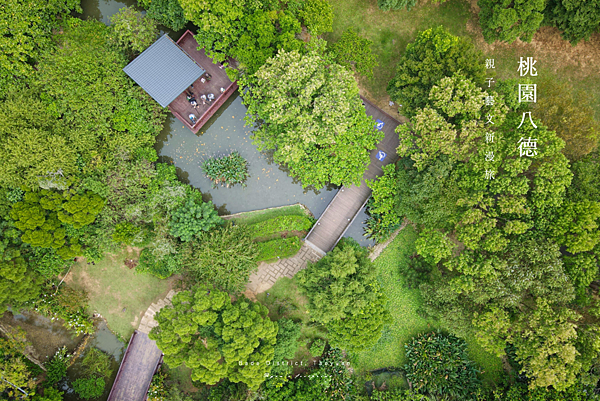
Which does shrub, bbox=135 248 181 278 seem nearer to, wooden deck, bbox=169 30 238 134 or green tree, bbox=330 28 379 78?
wooden deck, bbox=169 30 238 134

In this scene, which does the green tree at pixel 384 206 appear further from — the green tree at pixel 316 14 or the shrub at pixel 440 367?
the green tree at pixel 316 14

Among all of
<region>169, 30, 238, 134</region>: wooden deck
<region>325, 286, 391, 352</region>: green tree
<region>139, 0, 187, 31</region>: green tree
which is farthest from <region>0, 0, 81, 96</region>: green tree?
<region>325, 286, 391, 352</region>: green tree

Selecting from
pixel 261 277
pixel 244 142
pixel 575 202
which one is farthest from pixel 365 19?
pixel 261 277

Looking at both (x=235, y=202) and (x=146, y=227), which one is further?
(x=235, y=202)

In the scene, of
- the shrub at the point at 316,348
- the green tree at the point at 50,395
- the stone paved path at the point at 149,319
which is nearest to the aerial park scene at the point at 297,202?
the shrub at the point at 316,348

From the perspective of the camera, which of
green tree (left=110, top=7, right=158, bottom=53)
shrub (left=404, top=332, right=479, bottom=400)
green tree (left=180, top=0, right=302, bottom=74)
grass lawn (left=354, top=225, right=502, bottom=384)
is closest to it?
green tree (left=180, top=0, right=302, bottom=74)

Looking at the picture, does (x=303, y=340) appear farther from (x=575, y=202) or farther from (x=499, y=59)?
(x=499, y=59)

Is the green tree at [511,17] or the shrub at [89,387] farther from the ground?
the green tree at [511,17]
